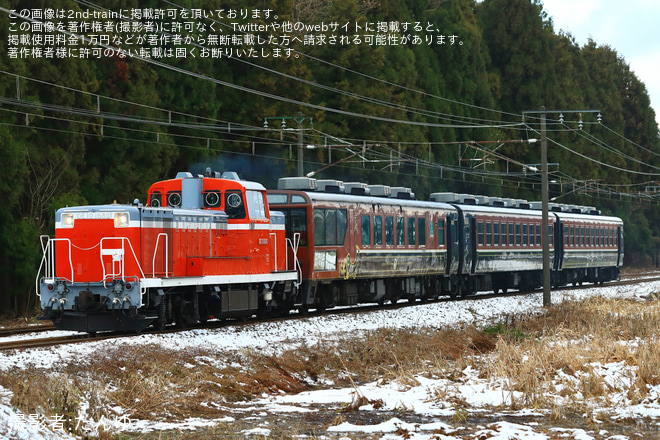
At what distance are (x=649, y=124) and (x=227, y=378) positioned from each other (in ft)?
292

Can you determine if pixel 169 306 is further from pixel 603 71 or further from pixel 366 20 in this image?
pixel 603 71

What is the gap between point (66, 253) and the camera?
65.7 ft

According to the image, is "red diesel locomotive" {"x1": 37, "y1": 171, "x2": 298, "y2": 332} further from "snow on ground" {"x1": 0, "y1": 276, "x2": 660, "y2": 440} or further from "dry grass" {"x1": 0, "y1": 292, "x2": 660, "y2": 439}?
"dry grass" {"x1": 0, "y1": 292, "x2": 660, "y2": 439}

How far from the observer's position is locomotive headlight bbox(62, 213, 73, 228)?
2019cm

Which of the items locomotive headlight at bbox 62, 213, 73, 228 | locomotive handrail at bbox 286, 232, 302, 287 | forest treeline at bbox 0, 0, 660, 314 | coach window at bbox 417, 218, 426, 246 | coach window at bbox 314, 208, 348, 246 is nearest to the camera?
locomotive headlight at bbox 62, 213, 73, 228

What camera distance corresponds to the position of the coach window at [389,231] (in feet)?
100

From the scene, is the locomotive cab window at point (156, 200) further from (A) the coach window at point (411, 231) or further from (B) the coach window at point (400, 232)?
(A) the coach window at point (411, 231)

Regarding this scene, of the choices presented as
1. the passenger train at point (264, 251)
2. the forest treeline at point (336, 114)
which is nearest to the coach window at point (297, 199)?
the passenger train at point (264, 251)

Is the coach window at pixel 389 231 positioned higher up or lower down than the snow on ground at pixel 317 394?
higher up

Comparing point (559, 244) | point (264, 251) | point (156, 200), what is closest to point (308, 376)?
point (264, 251)

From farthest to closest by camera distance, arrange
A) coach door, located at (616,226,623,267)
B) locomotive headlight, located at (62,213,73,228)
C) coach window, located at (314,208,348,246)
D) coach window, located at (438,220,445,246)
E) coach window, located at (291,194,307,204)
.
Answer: coach door, located at (616,226,623,267) < coach window, located at (438,220,445,246) < coach window, located at (314,208,348,246) < coach window, located at (291,194,307,204) < locomotive headlight, located at (62,213,73,228)

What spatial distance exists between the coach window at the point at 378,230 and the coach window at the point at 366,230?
40 centimetres

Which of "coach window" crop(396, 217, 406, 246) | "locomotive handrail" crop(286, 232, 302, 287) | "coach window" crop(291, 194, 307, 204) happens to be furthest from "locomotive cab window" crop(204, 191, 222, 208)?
"coach window" crop(396, 217, 406, 246)

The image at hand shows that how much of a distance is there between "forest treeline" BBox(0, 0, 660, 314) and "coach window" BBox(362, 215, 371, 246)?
5.97 meters
